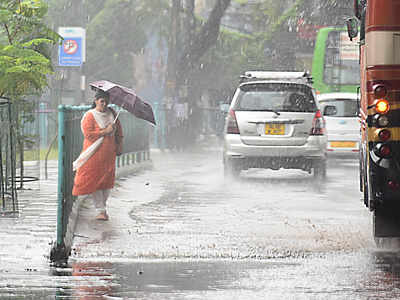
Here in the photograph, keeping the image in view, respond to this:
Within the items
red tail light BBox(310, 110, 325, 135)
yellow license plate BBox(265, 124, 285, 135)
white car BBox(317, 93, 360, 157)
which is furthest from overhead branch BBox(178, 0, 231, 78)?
yellow license plate BBox(265, 124, 285, 135)

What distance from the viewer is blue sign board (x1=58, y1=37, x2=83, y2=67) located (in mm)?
33469

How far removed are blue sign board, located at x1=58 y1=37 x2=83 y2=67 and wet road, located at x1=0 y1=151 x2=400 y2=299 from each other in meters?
16.7

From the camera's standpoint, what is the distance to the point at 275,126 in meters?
18.6

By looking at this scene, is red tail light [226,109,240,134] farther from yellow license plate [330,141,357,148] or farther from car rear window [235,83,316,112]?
yellow license plate [330,141,357,148]

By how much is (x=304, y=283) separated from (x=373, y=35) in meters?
2.38

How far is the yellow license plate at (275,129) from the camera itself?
1864cm

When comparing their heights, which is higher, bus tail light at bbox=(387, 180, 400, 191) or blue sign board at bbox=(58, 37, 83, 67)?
blue sign board at bbox=(58, 37, 83, 67)

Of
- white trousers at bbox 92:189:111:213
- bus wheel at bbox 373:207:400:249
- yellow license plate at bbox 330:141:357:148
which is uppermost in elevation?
bus wheel at bbox 373:207:400:249

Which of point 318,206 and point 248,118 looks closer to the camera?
point 318,206

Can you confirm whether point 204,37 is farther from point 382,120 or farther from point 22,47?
point 382,120

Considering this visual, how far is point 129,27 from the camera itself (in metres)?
49.5

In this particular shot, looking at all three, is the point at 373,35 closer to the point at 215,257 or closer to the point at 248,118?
the point at 215,257

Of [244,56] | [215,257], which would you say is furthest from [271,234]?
[244,56]

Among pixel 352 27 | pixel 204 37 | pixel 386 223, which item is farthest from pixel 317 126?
pixel 204 37
